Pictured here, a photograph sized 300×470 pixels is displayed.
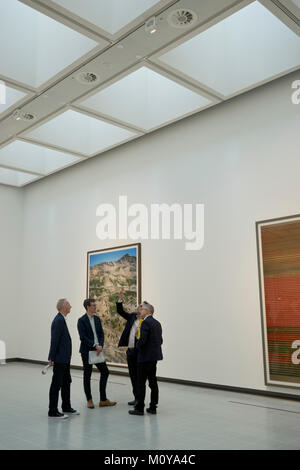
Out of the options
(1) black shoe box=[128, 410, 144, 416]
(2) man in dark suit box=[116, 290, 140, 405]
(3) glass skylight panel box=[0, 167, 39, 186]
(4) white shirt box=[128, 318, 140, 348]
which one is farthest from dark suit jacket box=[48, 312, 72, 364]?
(3) glass skylight panel box=[0, 167, 39, 186]

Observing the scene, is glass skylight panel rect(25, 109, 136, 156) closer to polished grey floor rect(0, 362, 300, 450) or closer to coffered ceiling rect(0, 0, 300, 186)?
coffered ceiling rect(0, 0, 300, 186)

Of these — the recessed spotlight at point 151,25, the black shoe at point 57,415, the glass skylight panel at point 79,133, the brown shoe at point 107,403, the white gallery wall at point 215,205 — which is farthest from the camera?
the glass skylight panel at point 79,133

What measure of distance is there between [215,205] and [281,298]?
8.86ft

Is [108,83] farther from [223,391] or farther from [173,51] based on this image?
[223,391]

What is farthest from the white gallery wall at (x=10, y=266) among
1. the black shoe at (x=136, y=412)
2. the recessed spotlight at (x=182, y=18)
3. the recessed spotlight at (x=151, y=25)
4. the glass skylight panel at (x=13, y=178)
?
the recessed spotlight at (x=182, y=18)

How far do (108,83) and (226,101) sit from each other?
9.59ft

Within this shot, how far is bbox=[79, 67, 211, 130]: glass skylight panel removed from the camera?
9.43 meters

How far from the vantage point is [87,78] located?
8273 mm

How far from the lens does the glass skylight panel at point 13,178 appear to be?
15.2m

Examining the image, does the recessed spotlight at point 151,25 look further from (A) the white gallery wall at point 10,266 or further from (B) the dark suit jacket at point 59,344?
(A) the white gallery wall at point 10,266

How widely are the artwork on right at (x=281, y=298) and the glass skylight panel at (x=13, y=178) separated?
9759 mm

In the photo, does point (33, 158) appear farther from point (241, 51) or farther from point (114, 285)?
point (241, 51)

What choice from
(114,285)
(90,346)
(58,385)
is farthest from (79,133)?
(58,385)

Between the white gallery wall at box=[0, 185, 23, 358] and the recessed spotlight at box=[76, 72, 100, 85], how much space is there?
29.6 ft
